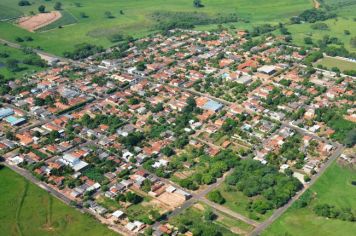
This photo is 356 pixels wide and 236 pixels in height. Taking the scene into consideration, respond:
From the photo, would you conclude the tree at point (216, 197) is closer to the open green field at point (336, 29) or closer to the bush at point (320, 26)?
the open green field at point (336, 29)

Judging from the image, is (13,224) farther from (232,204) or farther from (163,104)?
(163,104)

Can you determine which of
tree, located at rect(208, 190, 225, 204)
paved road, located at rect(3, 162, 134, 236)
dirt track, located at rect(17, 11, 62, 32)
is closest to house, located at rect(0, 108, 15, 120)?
paved road, located at rect(3, 162, 134, 236)

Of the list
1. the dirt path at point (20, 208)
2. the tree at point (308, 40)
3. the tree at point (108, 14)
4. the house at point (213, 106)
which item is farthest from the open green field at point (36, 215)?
the tree at point (108, 14)

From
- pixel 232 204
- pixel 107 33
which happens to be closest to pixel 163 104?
pixel 232 204

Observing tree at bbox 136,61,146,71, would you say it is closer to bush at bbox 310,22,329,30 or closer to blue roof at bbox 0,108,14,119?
blue roof at bbox 0,108,14,119

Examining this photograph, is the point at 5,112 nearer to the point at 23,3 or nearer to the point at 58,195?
the point at 58,195

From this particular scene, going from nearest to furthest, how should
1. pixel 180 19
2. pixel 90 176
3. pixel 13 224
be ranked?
pixel 13 224 → pixel 90 176 → pixel 180 19
